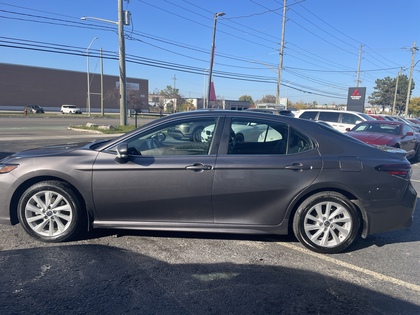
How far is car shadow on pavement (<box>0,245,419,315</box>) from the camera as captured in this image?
2627mm

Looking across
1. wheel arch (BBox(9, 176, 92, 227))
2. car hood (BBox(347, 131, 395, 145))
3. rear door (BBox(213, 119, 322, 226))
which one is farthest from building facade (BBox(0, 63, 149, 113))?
rear door (BBox(213, 119, 322, 226))

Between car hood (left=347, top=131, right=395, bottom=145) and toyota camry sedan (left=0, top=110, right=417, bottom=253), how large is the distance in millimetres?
6719

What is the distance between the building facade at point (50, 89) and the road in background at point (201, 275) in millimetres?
63253

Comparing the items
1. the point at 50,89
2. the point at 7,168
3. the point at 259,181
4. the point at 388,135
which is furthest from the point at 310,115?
the point at 50,89

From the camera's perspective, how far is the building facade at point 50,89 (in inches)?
2579

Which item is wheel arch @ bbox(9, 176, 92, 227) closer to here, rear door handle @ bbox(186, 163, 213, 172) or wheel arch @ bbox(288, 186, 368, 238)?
rear door handle @ bbox(186, 163, 213, 172)

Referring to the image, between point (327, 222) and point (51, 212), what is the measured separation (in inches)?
128

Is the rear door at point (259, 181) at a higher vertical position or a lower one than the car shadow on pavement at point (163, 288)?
higher

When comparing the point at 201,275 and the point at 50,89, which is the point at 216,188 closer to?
the point at 201,275

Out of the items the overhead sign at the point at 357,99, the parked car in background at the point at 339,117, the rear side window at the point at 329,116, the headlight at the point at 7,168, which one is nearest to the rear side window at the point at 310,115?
the parked car in background at the point at 339,117

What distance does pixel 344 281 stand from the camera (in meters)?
3.11

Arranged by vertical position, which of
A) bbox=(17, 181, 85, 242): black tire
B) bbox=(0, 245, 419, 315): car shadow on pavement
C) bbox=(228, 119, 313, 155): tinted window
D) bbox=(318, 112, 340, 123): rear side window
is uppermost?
bbox=(318, 112, 340, 123): rear side window

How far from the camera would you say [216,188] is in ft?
11.8

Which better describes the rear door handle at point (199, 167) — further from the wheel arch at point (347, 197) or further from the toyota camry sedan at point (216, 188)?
the wheel arch at point (347, 197)
